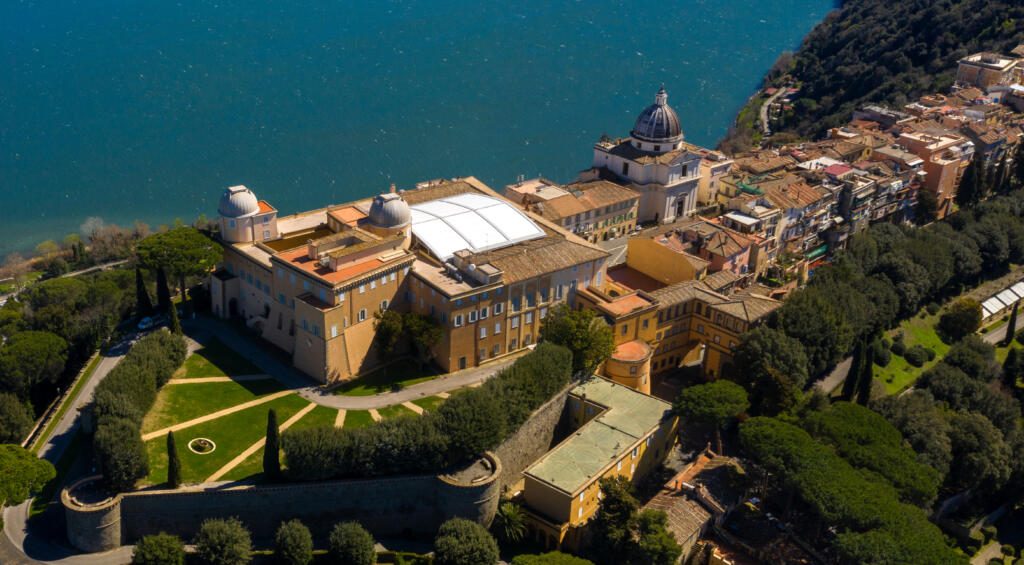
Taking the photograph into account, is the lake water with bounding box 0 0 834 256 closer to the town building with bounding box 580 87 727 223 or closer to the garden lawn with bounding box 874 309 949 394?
the town building with bounding box 580 87 727 223

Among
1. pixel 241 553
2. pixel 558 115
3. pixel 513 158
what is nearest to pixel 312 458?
pixel 241 553

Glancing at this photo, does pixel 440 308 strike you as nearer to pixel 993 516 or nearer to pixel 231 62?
pixel 993 516

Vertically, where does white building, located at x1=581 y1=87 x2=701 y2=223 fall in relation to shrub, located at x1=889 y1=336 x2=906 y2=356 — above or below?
above

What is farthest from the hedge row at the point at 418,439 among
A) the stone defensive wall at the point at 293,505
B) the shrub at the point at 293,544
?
the shrub at the point at 293,544

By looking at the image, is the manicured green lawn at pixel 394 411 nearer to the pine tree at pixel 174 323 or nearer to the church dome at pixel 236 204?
the pine tree at pixel 174 323

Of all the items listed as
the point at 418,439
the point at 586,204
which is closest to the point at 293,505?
the point at 418,439

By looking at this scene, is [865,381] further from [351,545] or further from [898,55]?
[898,55]

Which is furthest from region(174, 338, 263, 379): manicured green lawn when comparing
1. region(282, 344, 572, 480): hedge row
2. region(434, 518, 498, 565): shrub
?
region(434, 518, 498, 565): shrub
